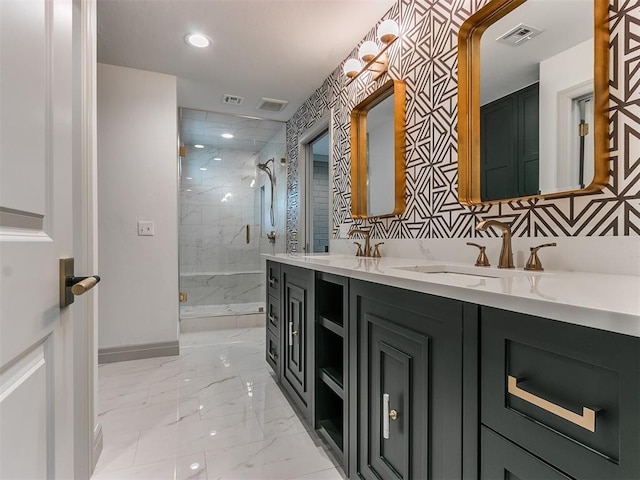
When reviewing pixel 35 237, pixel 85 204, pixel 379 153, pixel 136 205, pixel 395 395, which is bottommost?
pixel 395 395

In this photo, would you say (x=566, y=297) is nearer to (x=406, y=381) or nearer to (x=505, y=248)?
(x=406, y=381)

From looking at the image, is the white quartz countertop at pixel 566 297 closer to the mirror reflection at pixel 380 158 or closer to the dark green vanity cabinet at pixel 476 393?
the dark green vanity cabinet at pixel 476 393

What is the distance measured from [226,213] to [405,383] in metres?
3.64

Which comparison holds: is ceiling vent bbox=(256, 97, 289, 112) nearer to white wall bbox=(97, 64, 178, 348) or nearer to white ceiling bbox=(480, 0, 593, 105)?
white wall bbox=(97, 64, 178, 348)

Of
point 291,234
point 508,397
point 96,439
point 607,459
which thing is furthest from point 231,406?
point 291,234

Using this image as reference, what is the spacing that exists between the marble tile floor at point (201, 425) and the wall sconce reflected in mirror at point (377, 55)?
2100 mm

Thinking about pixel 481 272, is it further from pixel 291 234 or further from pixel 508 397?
pixel 291 234

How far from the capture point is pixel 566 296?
0.60 m

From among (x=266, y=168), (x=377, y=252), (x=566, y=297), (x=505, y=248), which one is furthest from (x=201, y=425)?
(x=266, y=168)

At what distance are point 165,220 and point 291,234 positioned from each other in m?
1.34

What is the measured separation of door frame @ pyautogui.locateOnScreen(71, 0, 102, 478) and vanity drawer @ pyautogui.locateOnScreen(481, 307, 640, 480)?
1383 mm

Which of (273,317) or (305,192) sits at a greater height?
(305,192)

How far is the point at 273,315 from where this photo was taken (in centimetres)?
227

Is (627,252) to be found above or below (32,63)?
below
